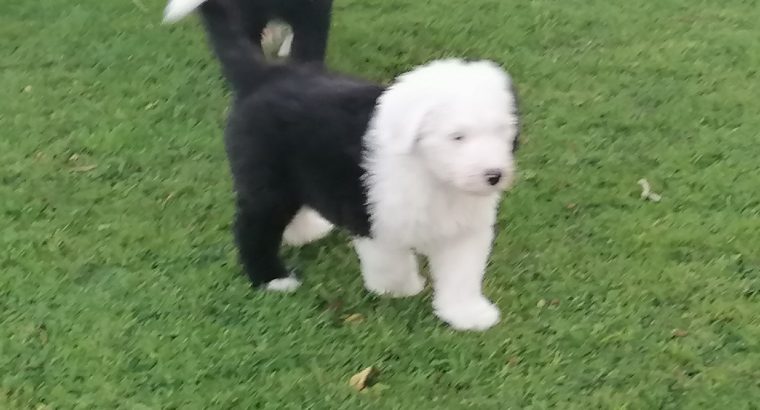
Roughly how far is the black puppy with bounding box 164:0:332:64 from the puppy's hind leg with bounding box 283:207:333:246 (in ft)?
1.80

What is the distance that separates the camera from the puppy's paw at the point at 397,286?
2.58m

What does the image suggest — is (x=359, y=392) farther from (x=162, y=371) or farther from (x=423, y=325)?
(x=162, y=371)

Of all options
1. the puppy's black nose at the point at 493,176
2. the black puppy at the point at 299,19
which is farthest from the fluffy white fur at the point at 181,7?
the puppy's black nose at the point at 493,176

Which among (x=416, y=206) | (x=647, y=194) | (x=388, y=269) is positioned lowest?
(x=647, y=194)

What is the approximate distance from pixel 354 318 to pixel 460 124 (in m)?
0.79

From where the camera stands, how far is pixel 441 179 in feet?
6.94

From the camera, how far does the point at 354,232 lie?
2.41 metres

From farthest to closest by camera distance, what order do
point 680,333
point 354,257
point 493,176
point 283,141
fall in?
1. point 354,257
2. point 680,333
3. point 283,141
4. point 493,176

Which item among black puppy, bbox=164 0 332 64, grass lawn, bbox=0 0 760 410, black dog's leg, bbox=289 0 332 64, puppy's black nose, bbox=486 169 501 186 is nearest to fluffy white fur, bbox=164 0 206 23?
black puppy, bbox=164 0 332 64

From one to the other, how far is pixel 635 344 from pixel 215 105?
1.89 meters

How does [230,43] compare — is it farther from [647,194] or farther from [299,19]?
[647,194]

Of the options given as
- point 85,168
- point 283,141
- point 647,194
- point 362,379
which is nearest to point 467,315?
point 362,379

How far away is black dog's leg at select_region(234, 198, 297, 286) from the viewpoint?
2.49 m

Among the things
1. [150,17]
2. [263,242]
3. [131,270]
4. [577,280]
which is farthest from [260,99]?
[150,17]
